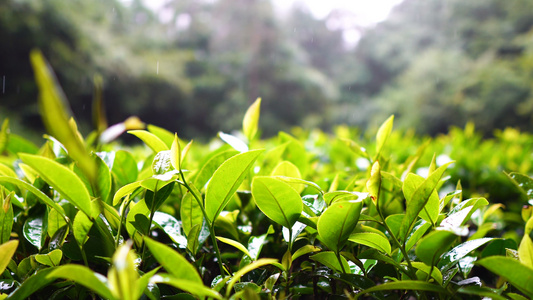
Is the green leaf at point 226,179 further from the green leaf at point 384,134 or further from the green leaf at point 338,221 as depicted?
the green leaf at point 384,134

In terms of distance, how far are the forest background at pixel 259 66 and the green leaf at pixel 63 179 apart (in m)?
12.7

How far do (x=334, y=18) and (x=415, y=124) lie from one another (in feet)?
48.8

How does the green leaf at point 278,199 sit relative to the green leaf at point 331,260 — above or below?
above

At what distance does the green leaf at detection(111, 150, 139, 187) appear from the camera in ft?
2.19

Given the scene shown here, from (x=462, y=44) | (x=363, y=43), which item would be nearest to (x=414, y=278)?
(x=462, y=44)

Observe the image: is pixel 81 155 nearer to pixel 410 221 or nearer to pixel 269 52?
pixel 410 221

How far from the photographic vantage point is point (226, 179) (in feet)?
1.43

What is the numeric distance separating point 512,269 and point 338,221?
18 cm

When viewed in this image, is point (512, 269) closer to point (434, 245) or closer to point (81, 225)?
point (434, 245)

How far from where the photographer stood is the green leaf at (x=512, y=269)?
36cm

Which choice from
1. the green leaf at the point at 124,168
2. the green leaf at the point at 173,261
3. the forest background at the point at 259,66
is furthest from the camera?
the forest background at the point at 259,66

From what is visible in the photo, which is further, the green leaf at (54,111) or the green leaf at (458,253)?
the green leaf at (458,253)

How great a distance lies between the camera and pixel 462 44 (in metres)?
19.4

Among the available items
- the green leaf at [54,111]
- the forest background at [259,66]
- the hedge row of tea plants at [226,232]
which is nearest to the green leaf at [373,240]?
the hedge row of tea plants at [226,232]
